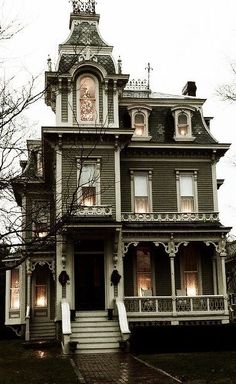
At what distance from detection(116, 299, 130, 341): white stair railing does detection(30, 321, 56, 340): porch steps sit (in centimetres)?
477

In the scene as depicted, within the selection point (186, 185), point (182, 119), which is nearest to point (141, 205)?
point (186, 185)

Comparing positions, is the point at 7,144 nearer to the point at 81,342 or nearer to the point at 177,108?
the point at 81,342

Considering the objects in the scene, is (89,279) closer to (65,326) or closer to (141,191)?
(65,326)

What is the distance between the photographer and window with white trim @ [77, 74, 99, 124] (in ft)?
89.1

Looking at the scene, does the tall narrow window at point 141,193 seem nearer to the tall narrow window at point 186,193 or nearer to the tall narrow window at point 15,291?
the tall narrow window at point 186,193

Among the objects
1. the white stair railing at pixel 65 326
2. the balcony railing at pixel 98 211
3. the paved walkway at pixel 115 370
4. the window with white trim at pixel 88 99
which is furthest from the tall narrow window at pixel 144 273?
the window with white trim at pixel 88 99

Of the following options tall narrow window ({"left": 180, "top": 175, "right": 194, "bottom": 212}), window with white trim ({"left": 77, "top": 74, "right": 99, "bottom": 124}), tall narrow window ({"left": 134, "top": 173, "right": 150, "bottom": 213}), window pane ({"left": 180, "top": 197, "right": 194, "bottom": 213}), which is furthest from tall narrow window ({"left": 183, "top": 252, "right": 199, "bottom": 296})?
window with white trim ({"left": 77, "top": 74, "right": 99, "bottom": 124})

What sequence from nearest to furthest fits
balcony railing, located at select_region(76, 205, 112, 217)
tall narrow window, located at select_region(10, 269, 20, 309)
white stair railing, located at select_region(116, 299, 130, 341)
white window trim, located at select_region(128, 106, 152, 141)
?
1. white stair railing, located at select_region(116, 299, 130, 341)
2. balcony railing, located at select_region(76, 205, 112, 217)
3. white window trim, located at select_region(128, 106, 152, 141)
4. tall narrow window, located at select_region(10, 269, 20, 309)

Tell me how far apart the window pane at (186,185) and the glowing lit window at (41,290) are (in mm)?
8733

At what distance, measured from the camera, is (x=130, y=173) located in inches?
1119

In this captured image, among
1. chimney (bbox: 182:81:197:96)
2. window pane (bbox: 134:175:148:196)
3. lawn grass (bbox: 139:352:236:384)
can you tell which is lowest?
lawn grass (bbox: 139:352:236:384)

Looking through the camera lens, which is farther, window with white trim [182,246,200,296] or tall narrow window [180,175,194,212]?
tall narrow window [180,175,194,212]

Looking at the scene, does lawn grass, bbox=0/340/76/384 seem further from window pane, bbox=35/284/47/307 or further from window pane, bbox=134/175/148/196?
window pane, bbox=134/175/148/196

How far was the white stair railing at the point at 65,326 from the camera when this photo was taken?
21.9 metres
